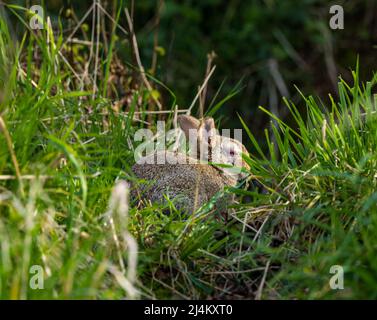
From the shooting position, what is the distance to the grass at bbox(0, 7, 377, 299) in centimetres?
227

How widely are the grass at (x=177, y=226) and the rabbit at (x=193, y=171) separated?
0.17m

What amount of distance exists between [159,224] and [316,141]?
0.74 meters

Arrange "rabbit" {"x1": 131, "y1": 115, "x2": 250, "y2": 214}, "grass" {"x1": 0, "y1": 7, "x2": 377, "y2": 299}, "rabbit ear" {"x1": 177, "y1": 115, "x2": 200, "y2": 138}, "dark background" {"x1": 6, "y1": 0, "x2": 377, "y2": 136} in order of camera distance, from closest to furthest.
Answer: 1. "grass" {"x1": 0, "y1": 7, "x2": 377, "y2": 299}
2. "rabbit" {"x1": 131, "y1": 115, "x2": 250, "y2": 214}
3. "rabbit ear" {"x1": 177, "y1": 115, "x2": 200, "y2": 138}
4. "dark background" {"x1": 6, "y1": 0, "x2": 377, "y2": 136}

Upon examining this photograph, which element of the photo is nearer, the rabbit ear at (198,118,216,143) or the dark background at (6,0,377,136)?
the rabbit ear at (198,118,216,143)

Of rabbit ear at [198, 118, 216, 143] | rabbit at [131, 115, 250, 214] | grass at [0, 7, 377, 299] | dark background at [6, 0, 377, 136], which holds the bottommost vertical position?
grass at [0, 7, 377, 299]

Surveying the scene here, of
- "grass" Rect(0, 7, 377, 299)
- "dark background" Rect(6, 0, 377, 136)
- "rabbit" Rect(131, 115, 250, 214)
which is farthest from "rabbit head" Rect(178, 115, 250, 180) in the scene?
"dark background" Rect(6, 0, 377, 136)

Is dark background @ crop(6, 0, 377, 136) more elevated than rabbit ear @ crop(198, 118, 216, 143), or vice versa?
dark background @ crop(6, 0, 377, 136)

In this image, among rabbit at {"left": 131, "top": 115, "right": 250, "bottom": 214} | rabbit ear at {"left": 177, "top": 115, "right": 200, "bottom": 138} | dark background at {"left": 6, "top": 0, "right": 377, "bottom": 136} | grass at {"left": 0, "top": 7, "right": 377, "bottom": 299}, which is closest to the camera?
grass at {"left": 0, "top": 7, "right": 377, "bottom": 299}

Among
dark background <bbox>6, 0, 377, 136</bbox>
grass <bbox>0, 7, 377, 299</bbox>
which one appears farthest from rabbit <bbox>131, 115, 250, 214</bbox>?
dark background <bbox>6, 0, 377, 136</bbox>

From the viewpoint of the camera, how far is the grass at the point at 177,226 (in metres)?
2.27

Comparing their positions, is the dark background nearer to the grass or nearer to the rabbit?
the rabbit

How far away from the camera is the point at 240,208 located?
311 cm

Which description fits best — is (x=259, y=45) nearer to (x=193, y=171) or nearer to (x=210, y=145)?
(x=210, y=145)

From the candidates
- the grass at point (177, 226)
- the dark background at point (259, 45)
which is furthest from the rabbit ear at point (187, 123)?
the dark background at point (259, 45)
